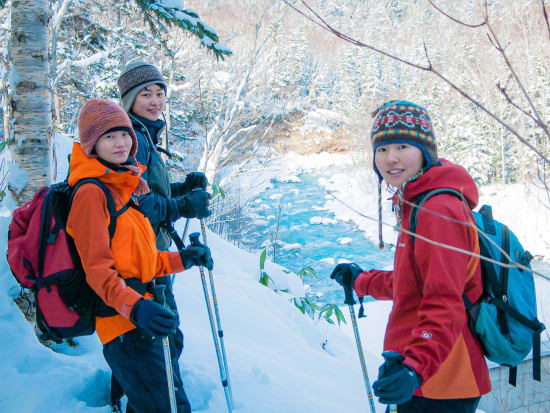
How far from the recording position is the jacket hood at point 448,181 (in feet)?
4.35

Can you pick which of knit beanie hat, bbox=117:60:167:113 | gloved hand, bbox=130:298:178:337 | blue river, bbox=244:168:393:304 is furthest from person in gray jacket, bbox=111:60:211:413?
blue river, bbox=244:168:393:304

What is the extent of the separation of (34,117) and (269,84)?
46.1 ft

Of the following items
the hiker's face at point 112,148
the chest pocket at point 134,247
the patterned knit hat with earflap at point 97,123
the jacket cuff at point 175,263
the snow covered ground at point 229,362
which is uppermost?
the patterned knit hat with earflap at point 97,123

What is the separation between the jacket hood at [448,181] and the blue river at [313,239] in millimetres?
11046

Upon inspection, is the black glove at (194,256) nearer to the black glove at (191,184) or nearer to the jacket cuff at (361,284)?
the black glove at (191,184)

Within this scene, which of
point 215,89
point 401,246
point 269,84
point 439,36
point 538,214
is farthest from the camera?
point 439,36

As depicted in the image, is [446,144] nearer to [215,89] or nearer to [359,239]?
[359,239]

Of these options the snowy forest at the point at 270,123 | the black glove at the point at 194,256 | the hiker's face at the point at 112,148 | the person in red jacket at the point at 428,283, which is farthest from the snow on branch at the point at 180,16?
the person in red jacket at the point at 428,283

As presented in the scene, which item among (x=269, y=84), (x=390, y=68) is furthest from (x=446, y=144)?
(x=390, y=68)

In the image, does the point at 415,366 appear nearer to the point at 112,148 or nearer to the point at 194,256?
the point at 194,256

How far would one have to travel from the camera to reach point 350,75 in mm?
41500

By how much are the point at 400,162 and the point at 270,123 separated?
14498 mm

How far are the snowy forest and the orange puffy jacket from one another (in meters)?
0.88

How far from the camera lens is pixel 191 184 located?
2.64 m
